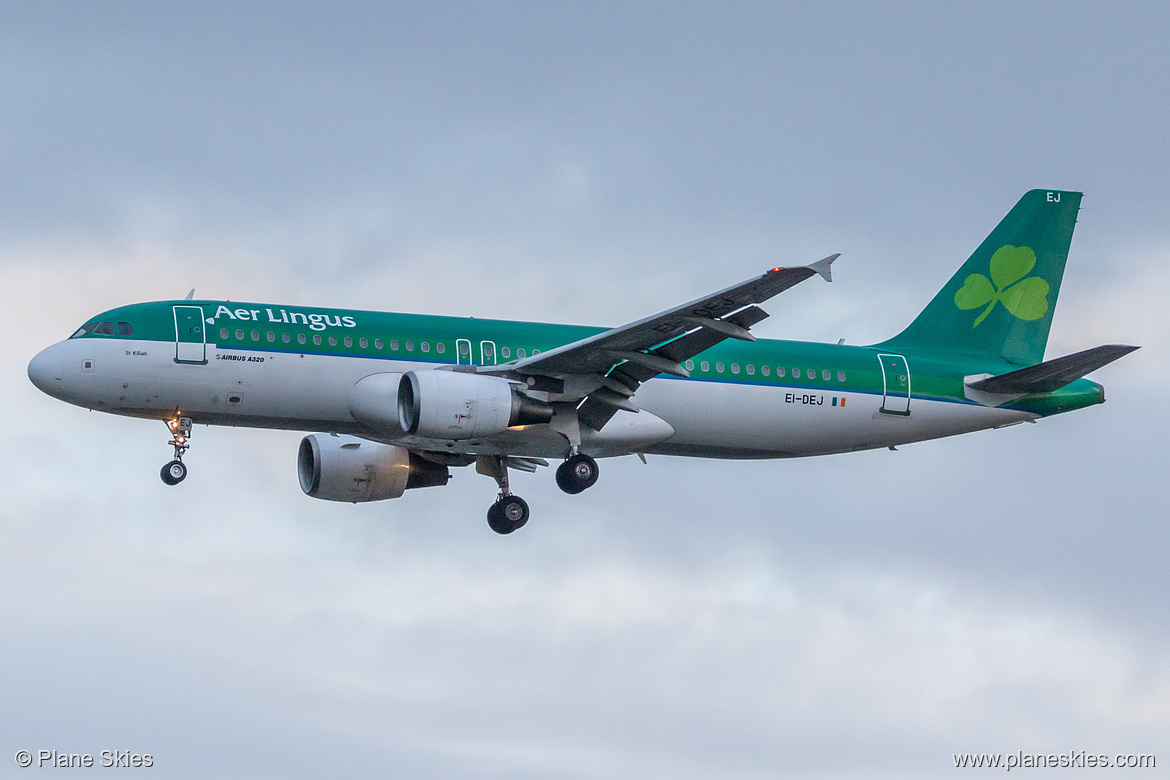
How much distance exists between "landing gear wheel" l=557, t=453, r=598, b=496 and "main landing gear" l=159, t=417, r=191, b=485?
8678 mm

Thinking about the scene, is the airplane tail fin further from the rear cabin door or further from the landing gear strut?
the rear cabin door

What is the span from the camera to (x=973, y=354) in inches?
1750

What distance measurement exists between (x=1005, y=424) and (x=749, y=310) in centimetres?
1217

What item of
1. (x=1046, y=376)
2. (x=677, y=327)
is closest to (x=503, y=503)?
(x=677, y=327)

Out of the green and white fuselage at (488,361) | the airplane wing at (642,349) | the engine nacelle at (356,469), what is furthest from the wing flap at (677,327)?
the engine nacelle at (356,469)

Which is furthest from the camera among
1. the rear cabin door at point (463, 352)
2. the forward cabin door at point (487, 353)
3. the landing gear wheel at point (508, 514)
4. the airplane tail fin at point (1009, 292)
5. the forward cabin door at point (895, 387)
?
the airplane tail fin at point (1009, 292)

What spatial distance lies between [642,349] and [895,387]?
27.6 ft

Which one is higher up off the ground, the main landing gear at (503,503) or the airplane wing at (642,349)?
the airplane wing at (642,349)

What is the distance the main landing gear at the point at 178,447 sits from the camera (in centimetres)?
3719

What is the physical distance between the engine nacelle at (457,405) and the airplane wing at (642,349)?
98 cm

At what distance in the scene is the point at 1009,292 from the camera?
151ft

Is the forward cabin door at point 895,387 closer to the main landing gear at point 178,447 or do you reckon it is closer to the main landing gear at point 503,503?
the main landing gear at point 503,503

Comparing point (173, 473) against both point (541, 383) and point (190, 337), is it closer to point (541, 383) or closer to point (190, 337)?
point (190, 337)

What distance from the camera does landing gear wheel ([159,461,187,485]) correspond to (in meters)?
37.1
